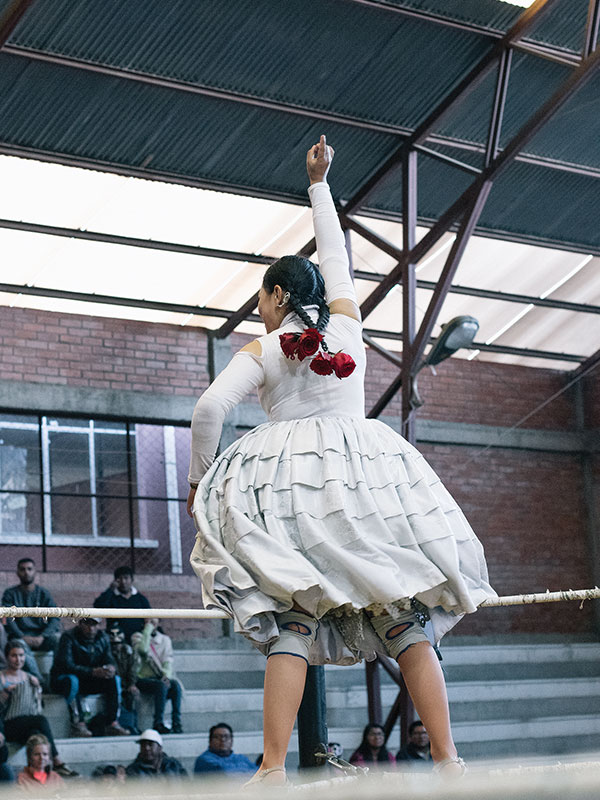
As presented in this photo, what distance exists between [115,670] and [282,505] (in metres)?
5.90

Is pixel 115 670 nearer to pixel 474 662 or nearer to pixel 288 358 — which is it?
pixel 474 662

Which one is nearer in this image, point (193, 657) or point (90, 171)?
point (90, 171)

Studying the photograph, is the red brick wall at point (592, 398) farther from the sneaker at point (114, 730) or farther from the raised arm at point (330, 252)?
the raised arm at point (330, 252)

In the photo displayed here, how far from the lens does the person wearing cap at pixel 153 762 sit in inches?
270

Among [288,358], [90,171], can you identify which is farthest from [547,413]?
[288,358]

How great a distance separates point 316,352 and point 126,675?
6.14m

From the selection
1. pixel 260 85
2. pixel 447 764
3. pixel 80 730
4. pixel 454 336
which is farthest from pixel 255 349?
pixel 454 336

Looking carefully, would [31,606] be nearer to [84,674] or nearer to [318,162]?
[84,674]

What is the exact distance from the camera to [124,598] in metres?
8.94

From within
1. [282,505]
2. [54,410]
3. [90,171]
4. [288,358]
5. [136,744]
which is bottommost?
[136,744]

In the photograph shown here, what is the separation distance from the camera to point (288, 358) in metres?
2.79

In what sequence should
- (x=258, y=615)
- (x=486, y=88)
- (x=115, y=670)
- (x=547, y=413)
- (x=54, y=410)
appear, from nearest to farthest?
1. (x=258, y=615)
2. (x=115, y=670)
3. (x=486, y=88)
4. (x=54, y=410)
5. (x=547, y=413)

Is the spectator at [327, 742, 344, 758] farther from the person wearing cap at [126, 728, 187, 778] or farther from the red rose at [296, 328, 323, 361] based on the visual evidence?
the person wearing cap at [126, 728, 187, 778]

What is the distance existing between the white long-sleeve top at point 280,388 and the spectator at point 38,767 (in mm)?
4074
